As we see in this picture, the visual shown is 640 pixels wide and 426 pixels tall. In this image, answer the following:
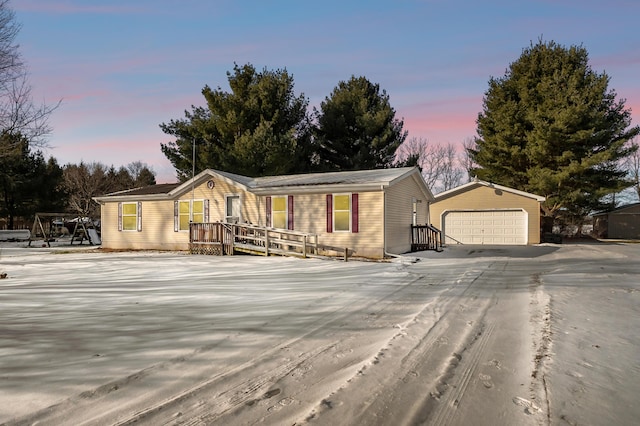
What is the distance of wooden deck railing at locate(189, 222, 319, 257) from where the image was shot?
1528 cm

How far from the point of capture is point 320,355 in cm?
387

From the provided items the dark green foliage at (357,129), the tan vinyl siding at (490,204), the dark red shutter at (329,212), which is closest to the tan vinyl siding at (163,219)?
the dark red shutter at (329,212)

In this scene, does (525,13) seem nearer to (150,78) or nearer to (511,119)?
(150,78)

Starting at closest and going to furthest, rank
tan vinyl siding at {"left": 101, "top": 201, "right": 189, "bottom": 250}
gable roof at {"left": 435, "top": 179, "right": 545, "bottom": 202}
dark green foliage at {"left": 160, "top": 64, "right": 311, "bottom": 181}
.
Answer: tan vinyl siding at {"left": 101, "top": 201, "right": 189, "bottom": 250}, gable roof at {"left": 435, "top": 179, "right": 545, "bottom": 202}, dark green foliage at {"left": 160, "top": 64, "right": 311, "bottom": 181}

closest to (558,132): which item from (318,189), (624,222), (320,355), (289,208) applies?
(624,222)

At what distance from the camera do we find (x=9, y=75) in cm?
1340

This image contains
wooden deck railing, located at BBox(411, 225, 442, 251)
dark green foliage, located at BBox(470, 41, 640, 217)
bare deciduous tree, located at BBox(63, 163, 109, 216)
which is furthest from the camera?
bare deciduous tree, located at BBox(63, 163, 109, 216)

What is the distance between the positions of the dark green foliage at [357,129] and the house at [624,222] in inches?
701

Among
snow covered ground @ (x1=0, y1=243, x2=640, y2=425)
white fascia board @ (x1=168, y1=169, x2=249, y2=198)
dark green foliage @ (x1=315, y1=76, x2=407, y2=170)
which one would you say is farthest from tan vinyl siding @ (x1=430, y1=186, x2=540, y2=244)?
snow covered ground @ (x1=0, y1=243, x2=640, y2=425)

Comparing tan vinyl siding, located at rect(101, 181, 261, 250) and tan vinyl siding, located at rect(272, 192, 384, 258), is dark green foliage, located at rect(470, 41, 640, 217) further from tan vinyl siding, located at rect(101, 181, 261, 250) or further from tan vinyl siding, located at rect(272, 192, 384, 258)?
tan vinyl siding, located at rect(101, 181, 261, 250)

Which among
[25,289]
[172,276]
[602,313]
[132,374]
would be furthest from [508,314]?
[25,289]

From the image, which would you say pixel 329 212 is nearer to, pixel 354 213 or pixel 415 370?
pixel 354 213

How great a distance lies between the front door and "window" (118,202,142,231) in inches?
209

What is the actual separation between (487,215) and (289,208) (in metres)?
13.5
